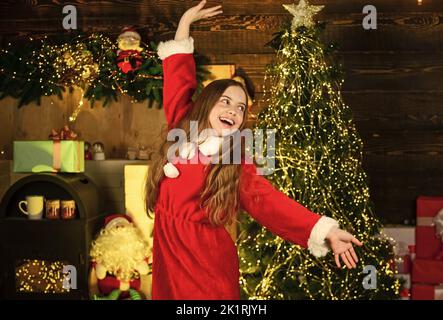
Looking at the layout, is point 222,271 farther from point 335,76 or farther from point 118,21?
point 118,21

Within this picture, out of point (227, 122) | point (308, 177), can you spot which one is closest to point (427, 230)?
point (308, 177)

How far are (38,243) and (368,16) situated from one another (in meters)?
2.01

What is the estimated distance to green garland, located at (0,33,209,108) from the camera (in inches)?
135

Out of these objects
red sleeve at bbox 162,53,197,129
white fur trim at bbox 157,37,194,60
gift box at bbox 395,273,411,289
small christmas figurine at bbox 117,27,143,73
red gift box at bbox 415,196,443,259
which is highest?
small christmas figurine at bbox 117,27,143,73

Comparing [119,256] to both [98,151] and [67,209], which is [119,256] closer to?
[67,209]

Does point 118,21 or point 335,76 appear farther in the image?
point 118,21

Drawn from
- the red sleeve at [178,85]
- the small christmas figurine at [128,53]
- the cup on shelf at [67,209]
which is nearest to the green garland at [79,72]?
the small christmas figurine at [128,53]

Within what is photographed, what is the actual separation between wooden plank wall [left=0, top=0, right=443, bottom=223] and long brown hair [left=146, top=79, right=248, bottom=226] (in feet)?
4.27

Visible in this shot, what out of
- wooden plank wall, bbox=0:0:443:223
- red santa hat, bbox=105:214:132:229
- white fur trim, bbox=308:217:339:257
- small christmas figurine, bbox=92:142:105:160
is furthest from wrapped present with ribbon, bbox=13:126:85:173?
white fur trim, bbox=308:217:339:257

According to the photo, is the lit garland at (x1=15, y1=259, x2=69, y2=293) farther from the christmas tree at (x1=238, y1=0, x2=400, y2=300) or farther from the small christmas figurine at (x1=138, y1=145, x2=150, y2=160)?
the christmas tree at (x1=238, y1=0, x2=400, y2=300)

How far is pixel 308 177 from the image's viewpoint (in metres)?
3.01

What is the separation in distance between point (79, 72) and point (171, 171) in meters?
1.36

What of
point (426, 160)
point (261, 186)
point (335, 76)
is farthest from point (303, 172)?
point (426, 160)

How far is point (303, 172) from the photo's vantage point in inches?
119
